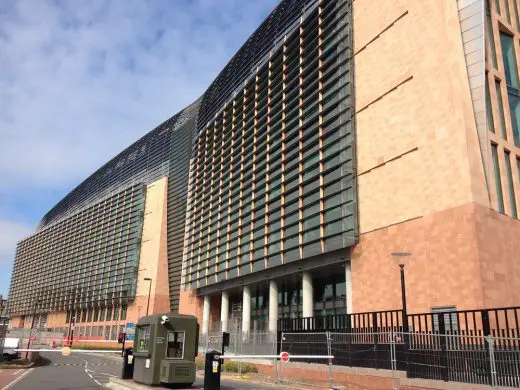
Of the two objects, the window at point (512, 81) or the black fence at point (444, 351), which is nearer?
the black fence at point (444, 351)

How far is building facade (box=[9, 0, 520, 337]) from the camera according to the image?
82.1ft

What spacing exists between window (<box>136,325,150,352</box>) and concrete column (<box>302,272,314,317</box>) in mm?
20059

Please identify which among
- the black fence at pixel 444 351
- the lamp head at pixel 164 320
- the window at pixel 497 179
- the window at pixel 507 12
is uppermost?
the window at pixel 507 12

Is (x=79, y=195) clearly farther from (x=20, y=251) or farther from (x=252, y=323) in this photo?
(x=252, y=323)


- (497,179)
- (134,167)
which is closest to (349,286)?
(497,179)

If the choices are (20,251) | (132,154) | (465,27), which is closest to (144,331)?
(465,27)

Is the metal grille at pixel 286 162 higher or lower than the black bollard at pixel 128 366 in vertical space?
higher

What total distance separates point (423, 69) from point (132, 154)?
75031 millimetres

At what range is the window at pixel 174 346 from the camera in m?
17.5

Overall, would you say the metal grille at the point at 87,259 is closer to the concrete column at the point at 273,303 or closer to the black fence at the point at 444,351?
the concrete column at the point at 273,303

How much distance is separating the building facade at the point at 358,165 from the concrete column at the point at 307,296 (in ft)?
0.38

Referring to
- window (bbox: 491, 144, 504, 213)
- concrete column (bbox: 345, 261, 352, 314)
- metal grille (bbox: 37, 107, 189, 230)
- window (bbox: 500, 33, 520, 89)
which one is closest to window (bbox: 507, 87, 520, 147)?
window (bbox: 500, 33, 520, 89)

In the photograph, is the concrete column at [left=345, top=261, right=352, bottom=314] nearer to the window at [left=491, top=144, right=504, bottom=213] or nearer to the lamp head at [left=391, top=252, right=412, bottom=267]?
the window at [left=491, top=144, right=504, bottom=213]

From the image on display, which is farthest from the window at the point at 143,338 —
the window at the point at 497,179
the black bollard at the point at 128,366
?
the window at the point at 497,179
